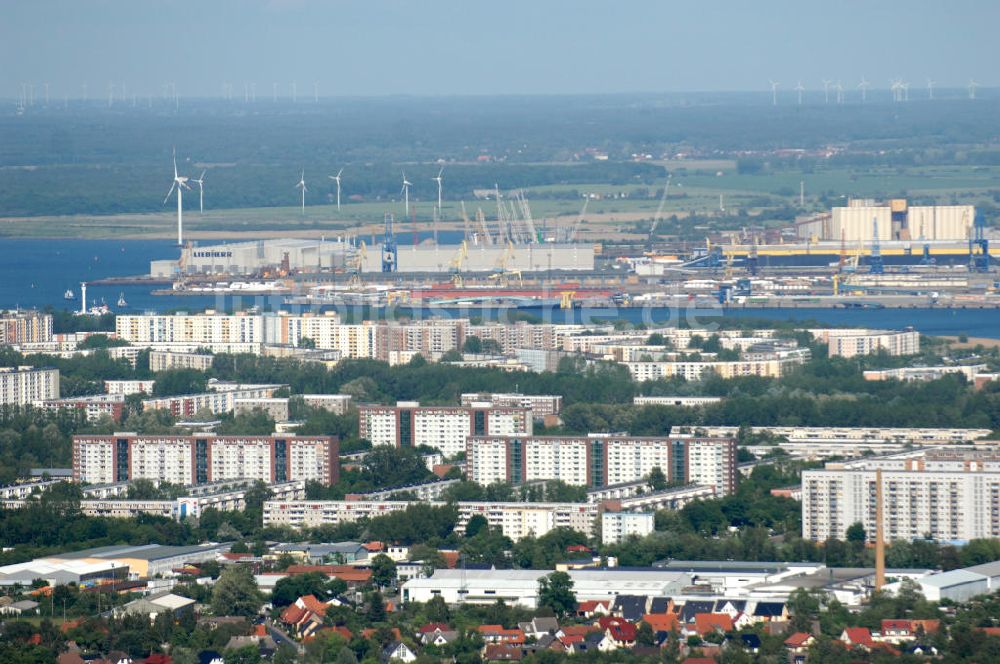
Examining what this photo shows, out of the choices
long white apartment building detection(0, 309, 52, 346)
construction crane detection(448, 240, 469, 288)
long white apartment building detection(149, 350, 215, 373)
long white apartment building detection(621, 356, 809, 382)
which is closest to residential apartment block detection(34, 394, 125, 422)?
long white apartment building detection(149, 350, 215, 373)

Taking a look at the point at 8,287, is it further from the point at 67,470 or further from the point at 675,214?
the point at 67,470

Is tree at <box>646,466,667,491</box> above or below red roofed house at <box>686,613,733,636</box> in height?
above

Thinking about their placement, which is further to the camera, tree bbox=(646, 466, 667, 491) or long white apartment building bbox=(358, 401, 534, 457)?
long white apartment building bbox=(358, 401, 534, 457)

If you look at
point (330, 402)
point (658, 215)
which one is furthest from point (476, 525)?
point (658, 215)

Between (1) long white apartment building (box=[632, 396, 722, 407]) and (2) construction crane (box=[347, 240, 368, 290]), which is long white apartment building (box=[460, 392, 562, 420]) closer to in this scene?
(1) long white apartment building (box=[632, 396, 722, 407])

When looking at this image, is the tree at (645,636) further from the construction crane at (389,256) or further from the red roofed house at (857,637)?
the construction crane at (389,256)

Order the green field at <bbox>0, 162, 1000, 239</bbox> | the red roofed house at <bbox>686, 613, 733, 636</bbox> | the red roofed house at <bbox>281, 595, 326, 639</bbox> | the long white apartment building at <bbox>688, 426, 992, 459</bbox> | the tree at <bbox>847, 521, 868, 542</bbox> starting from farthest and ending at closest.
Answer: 1. the green field at <bbox>0, 162, 1000, 239</bbox>
2. the long white apartment building at <bbox>688, 426, 992, 459</bbox>
3. the tree at <bbox>847, 521, 868, 542</bbox>
4. the red roofed house at <bbox>281, 595, 326, 639</bbox>
5. the red roofed house at <bbox>686, 613, 733, 636</bbox>
